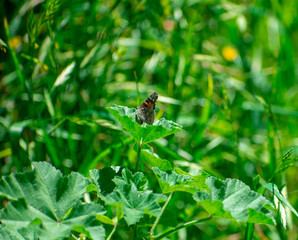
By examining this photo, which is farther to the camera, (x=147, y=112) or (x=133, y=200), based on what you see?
(x=147, y=112)

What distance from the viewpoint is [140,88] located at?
2.62 metres

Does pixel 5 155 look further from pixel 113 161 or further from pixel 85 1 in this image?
pixel 85 1

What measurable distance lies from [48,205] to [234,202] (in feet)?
1.92

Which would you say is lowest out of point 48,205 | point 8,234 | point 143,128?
point 8,234

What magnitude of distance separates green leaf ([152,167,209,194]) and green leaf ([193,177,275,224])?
31mm

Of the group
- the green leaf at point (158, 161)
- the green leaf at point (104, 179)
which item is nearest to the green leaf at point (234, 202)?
the green leaf at point (158, 161)

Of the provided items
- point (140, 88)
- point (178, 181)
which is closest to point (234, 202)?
point (178, 181)

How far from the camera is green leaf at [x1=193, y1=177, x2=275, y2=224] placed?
1.10 m

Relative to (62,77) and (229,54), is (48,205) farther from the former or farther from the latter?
(229,54)

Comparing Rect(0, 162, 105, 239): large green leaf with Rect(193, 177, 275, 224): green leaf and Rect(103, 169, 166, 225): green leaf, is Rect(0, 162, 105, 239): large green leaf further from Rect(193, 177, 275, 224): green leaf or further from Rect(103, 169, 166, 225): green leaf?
Rect(193, 177, 275, 224): green leaf

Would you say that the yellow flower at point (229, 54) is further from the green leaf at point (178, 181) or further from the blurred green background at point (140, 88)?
the green leaf at point (178, 181)

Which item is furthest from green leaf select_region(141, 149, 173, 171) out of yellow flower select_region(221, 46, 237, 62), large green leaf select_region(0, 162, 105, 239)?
yellow flower select_region(221, 46, 237, 62)

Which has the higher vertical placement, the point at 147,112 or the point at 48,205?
the point at 147,112

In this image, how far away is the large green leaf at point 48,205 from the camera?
1.02 meters
